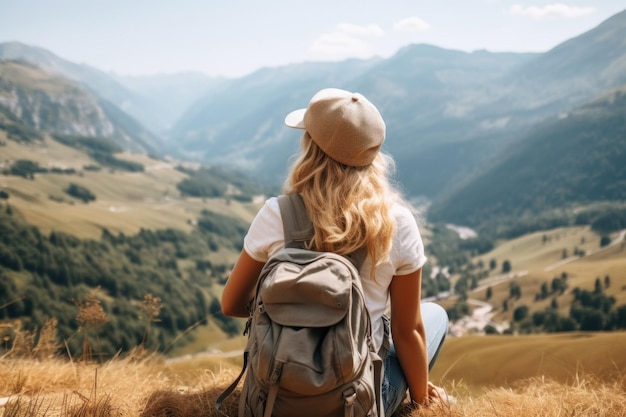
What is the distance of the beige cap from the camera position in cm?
435

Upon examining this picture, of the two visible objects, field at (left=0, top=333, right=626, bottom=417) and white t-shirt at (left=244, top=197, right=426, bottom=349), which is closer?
white t-shirt at (left=244, top=197, right=426, bottom=349)

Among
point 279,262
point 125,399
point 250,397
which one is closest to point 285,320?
point 279,262

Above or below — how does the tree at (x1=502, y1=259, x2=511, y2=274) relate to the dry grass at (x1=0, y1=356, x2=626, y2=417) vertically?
below

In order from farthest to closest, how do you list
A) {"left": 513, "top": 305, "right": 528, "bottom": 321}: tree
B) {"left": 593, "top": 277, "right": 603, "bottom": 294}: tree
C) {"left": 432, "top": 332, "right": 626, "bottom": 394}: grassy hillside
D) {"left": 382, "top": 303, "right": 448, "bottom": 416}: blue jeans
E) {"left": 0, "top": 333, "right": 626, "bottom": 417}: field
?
{"left": 513, "top": 305, "right": 528, "bottom": 321}: tree < {"left": 593, "top": 277, "right": 603, "bottom": 294}: tree < {"left": 432, "top": 332, "right": 626, "bottom": 394}: grassy hillside < {"left": 0, "top": 333, "right": 626, "bottom": 417}: field < {"left": 382, "top": 303, "right": 448, "bottom": 416}: blue jeans

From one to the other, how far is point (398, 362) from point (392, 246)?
134 centimetres

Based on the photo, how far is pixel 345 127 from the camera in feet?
14.3

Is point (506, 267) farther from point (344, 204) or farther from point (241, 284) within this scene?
point (344, 204)

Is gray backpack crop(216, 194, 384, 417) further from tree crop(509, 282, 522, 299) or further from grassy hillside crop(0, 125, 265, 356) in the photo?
tree crop(509, 282, 522, 299)

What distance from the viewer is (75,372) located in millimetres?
6527

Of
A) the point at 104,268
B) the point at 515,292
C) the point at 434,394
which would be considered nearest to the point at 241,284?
the point at 434,394

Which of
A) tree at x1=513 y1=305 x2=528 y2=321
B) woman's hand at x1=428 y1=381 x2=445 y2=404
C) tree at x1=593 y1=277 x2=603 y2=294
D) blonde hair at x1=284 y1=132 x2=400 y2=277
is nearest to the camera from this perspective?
blonde hair at x1=284 y1=132 x2=400 y2=277

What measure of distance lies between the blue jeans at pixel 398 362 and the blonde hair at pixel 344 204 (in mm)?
1310

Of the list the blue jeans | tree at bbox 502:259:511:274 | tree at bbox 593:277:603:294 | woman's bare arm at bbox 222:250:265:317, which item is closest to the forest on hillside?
tree at bbox 593:277:603:294

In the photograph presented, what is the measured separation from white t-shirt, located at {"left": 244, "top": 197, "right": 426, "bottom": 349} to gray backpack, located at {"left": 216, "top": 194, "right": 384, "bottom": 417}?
361 millimetres
